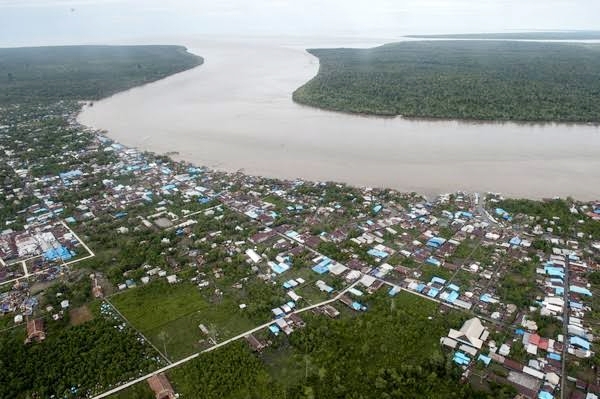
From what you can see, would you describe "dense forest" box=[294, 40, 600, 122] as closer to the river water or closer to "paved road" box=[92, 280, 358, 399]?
the river water

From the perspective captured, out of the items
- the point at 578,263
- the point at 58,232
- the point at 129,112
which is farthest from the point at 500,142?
the point at 129,112

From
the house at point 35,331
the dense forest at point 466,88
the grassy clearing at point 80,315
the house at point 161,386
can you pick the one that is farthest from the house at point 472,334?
the dense forest at point 466,88

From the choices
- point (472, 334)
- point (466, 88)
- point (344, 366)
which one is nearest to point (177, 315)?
point (344, 366)

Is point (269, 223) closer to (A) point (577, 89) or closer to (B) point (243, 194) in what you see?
(B) point (243, 194)

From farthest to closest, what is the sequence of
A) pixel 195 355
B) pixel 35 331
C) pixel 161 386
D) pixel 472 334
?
pixel 35 331 < pixel 472 334 < pixel 195 355 < pixel 161 386

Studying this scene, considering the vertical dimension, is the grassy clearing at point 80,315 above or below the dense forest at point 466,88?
below

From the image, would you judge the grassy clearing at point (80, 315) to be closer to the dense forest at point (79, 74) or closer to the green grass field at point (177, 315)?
the green grass field at point (177, 315)

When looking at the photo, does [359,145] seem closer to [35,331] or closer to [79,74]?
[35,331]
